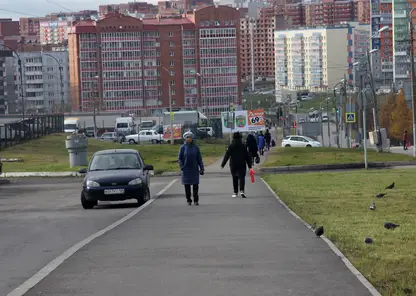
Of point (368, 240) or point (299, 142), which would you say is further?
point (299, 142)

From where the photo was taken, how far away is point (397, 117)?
129875mm

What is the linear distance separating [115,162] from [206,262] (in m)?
14.8

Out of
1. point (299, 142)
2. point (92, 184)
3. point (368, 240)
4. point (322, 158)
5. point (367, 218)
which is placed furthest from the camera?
point (299, 142)

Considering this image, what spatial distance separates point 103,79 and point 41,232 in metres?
165

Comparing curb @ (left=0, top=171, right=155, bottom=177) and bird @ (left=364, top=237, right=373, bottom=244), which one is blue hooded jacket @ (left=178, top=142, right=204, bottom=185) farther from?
curb @ (left=0, top=171, right=155, bottom=177)

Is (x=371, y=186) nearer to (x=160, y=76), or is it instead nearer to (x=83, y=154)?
(x=83, y=154)

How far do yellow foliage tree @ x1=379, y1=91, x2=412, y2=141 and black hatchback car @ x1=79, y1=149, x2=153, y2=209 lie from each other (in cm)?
10335

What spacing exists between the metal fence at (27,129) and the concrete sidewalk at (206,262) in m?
49.9

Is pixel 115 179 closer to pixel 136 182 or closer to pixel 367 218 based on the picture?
pixel 136 182

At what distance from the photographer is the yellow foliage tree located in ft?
423

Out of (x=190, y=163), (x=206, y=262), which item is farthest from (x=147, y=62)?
(x=206, y=262)

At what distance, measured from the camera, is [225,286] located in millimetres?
10055

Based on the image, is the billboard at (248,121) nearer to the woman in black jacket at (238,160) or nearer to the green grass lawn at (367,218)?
the green grass lawn at (367,218)

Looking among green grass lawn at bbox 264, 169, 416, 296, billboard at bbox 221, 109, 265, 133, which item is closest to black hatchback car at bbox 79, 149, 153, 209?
green grass lawn at bbox 264, 169, 416, 296
